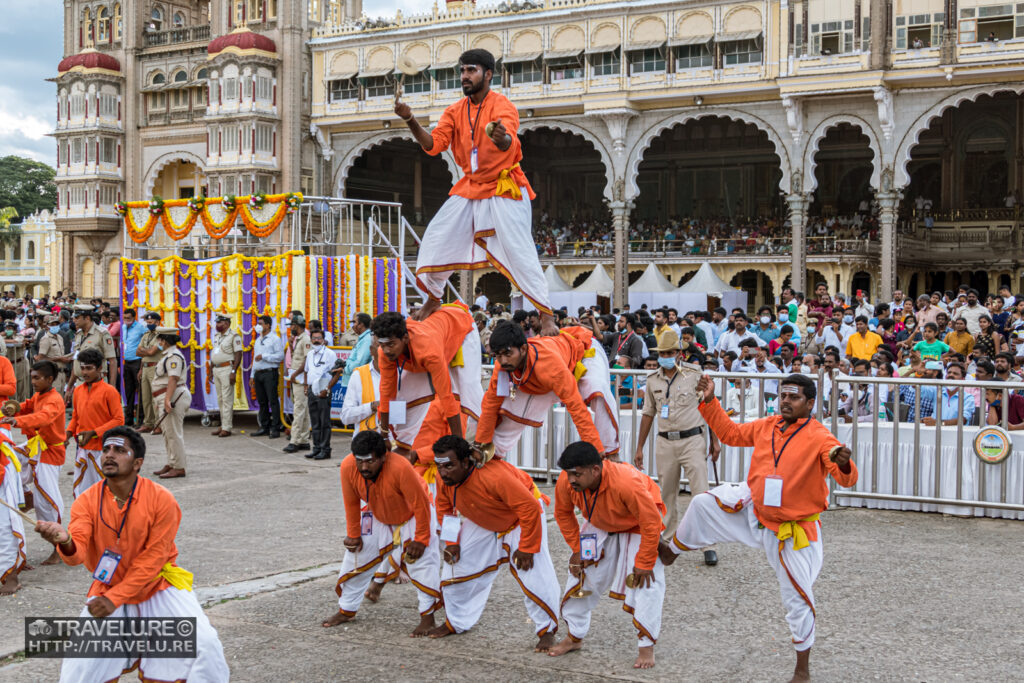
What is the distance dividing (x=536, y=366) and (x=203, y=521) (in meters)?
4.39

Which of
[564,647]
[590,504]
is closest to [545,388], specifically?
[590,504]

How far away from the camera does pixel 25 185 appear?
7062cm

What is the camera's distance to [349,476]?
6230mm

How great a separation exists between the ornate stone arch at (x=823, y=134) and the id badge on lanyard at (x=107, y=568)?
24.9m

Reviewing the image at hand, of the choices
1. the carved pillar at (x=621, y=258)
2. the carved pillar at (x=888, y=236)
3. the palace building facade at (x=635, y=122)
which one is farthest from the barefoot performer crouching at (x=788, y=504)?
the carved pillar at (x=621, y=258)

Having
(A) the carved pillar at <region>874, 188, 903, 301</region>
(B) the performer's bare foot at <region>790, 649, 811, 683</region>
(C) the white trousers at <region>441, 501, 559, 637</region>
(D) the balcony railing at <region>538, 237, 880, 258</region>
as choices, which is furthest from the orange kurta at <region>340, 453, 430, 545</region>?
(D) the balcony railing at <region>538, 237, 880, 258</region>

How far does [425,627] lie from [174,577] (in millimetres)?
1842

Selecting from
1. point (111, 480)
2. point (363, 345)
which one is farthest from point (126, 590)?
point (363, 345)

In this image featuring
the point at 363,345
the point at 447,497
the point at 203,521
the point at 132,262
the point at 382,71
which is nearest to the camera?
the point at 447,497

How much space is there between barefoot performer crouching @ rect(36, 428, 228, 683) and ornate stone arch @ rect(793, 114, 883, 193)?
80.9 ft

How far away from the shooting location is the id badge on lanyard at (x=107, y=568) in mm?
4480

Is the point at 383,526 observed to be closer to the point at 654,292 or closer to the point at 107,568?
the point at 107,568

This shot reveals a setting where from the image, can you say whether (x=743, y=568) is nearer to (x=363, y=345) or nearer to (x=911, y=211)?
(x=363, y=345)

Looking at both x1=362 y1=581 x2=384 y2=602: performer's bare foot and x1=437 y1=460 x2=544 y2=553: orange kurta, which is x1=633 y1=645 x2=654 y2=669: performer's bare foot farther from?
x1=362 y1=581 x2=384 y2=602: performer's bare foot
